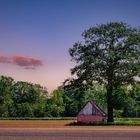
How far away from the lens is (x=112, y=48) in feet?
253

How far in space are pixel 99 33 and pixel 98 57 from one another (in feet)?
14.0

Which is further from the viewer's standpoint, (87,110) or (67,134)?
(87,110)

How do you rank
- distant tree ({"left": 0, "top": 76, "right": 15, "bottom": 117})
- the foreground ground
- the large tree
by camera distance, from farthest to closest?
1. distant tree ({"left": 0, "top": 76, "right": 15, "bottom": 117})
2. the large tree
3. the foreground ground

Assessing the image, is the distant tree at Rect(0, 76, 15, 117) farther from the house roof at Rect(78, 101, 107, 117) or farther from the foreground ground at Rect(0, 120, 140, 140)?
the foreground ground at Rect(0, 120, 140, 140)

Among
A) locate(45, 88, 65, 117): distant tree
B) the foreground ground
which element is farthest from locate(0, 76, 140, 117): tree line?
the foreground ground

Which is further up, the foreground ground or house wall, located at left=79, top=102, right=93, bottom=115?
house wall, located at left=79, top=102, right=93, bottom=115

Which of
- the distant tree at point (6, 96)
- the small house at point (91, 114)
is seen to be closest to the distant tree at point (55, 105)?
the distant tree at point (6, 96)

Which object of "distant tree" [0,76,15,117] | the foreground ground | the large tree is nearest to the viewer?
the foreground ground

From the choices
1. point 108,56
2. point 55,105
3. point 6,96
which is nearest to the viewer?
point 108,56

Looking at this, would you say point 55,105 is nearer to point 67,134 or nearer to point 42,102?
point 42,102

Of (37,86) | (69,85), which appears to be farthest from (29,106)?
(69,85)

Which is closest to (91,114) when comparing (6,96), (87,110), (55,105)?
(87,110)

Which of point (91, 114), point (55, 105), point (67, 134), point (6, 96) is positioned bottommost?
point (67, 134)

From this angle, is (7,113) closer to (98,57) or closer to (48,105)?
(48,105)
